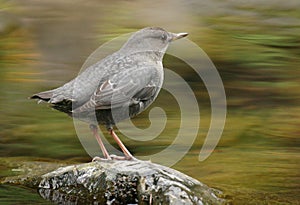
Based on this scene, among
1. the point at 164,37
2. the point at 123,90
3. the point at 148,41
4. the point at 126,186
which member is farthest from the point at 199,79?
the point at 126,186

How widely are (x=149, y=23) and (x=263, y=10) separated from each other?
4.48 ft

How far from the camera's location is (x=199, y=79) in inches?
327

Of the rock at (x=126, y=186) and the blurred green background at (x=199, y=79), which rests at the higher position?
the rock at (x=126, y=186)

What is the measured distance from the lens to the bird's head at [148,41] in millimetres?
5613

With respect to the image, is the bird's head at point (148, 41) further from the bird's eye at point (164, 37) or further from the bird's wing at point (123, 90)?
the bird's wing at point (123, 90)

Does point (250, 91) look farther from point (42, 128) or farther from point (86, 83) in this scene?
point (86, 83)

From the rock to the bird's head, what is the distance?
0.78 m

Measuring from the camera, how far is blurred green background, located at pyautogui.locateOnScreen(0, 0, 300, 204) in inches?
240

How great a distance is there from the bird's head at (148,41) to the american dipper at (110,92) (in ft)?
0.38

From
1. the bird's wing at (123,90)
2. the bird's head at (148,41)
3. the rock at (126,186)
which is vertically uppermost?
the bird's head at (148,41)

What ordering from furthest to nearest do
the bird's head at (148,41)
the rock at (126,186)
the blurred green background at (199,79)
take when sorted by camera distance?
the blurred green background at (199,79), the bird's head at (148,41), the rock at (126,186)

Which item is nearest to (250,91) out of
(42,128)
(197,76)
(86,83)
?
(197,76)

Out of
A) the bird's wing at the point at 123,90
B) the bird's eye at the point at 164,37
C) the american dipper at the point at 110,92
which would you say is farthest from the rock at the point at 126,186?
the bird's eye at the point at 164,37

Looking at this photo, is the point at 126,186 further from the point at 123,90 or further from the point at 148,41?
the point at 148,41
